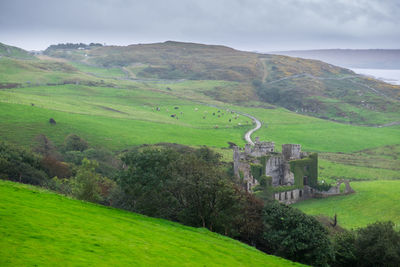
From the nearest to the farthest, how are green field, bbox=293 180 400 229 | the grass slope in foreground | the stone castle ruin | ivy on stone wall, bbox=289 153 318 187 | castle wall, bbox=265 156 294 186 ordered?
the grass slope in foreground < green field, bbox=293 180 400 229 < the stone castle ruin < castle wall, bbox=265 156 294 186 < ivy on stone wall, bbox=289 153 318 187

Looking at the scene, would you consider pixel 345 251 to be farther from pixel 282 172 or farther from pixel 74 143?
pixel 74 143

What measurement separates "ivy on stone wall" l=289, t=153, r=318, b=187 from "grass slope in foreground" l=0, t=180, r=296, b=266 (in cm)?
4690

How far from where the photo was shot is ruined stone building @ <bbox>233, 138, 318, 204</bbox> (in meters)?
84.2

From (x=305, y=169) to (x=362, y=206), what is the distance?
14955 mm

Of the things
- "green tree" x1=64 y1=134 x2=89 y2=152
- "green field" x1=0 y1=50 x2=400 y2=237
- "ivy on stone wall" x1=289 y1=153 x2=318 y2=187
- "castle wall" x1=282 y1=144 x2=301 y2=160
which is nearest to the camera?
"ivy on stone wall" x1=289 y1=153 x2=318 y2=187

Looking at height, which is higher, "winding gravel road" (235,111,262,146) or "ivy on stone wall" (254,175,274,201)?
"winding gravel road" (235,111,262,146)

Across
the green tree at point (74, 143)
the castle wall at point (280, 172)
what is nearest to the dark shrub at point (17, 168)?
the green tree at point (74, 143)

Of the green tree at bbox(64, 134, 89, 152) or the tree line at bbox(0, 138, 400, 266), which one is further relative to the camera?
the green tree at bbox(64, 134, 89, 152)

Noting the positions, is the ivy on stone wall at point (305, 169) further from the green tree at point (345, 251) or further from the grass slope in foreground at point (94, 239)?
the grass slope in foreground at point (94, 239)

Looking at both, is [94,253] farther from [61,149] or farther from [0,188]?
[61,149]

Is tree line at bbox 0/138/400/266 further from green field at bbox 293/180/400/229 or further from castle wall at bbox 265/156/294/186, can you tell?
castle wall at bbox 265/156/294/186

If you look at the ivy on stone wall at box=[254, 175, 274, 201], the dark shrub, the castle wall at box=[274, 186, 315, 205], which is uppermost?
the dark shrub

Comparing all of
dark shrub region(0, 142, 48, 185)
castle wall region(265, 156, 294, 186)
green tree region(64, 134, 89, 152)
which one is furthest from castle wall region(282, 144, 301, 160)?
green tree region(64, 134, 89, 152)

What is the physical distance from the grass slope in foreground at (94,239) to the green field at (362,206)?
37138 mm
